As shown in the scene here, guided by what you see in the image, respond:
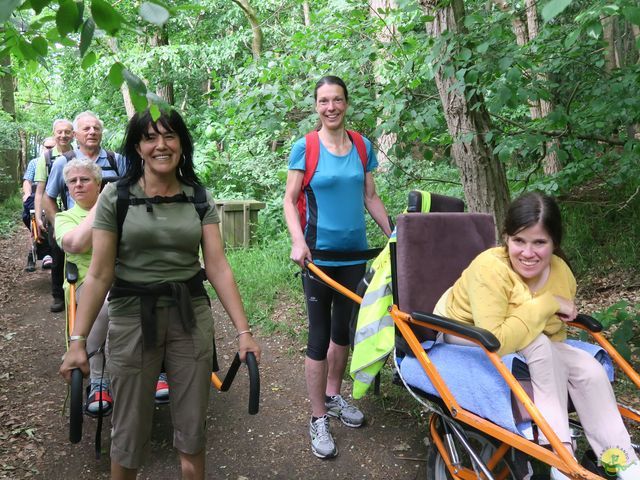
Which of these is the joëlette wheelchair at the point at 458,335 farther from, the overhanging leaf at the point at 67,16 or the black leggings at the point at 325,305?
the overhanging leaf at the point at 67,16

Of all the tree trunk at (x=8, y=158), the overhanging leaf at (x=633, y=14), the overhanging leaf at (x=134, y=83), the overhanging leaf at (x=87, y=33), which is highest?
the tree trunk at (x=8, y=158)

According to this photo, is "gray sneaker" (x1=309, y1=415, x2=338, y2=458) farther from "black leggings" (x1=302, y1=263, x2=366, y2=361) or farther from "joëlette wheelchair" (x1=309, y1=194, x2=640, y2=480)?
"joëlette wheelchair" (x1=309, y1=194, x2=640, y2=480)

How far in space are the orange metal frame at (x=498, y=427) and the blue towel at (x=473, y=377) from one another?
0.04 metres

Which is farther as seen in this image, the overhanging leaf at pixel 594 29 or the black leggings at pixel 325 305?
the black leggings at pixel 325 305

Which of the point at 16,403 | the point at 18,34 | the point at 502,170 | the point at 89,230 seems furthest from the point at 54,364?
the point at 502,170

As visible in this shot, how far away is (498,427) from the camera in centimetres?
208

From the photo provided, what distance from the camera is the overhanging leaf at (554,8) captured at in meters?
1.57

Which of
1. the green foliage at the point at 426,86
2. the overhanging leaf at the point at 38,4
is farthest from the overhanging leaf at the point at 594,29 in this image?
the overhanging leaf at the point at 38,4

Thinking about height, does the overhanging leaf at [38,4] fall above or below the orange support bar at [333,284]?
above

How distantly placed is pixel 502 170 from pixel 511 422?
2.69 m

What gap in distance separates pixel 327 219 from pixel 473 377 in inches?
53.5

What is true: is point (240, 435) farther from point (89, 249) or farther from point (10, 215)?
point (10, 215)

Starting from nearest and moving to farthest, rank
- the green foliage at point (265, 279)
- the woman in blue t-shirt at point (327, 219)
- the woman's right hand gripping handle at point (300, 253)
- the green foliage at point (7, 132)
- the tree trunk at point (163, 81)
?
the woman's right hand gripping handle at point (300, 253)
the woman in blue t-shirt at point (327, 219)
the green foliage at point (265, 279)
the tree trunk at point (163, 81)
the green foliage at point (7, 132)
